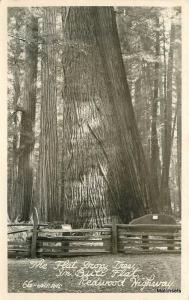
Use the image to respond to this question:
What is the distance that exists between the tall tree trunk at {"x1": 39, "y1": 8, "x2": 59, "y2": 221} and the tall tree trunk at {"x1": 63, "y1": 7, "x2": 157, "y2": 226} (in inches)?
5.4

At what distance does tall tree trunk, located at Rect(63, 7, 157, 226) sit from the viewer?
19.9 ft

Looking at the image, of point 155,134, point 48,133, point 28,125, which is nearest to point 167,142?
point 155,134

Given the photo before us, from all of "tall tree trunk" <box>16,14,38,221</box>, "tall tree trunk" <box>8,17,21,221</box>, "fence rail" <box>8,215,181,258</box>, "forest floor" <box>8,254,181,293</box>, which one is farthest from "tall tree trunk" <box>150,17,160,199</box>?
"tall tree trunk" <box>8,17,21,221</box>

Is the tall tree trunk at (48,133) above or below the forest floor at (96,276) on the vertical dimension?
above

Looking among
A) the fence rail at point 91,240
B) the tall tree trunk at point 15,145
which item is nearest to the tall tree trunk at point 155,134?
the fence rail at point 91,240

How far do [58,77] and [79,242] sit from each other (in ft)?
5.52

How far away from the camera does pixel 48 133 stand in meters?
6.07

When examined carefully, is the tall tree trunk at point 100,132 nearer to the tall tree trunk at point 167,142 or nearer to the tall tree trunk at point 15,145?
the tall tree trunk at point 167,142

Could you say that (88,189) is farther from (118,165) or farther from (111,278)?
(111,278)

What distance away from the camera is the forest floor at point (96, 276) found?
5793 mm

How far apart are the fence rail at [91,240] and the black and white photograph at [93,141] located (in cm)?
1

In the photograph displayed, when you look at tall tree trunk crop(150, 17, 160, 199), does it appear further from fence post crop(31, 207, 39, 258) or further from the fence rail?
fence post crop(31, 207, 39, 258)

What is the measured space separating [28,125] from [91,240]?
1324mm
